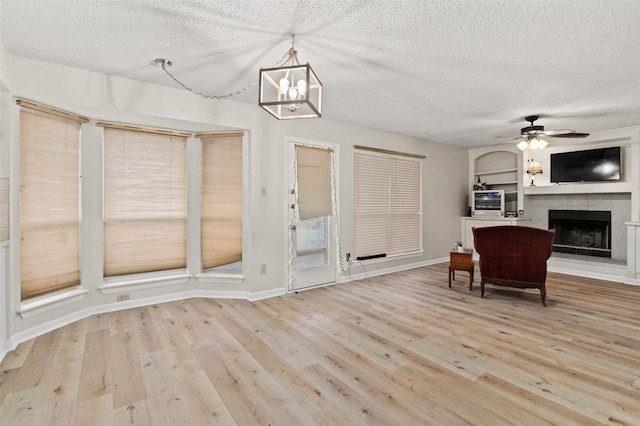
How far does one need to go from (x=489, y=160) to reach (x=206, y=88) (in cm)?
614

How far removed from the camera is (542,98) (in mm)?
3643

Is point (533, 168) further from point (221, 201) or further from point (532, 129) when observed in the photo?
point (221, 201)

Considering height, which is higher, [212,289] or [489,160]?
[489,160]

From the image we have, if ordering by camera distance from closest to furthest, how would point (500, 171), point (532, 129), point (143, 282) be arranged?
1. point (143, 282)
2. point (532, 129)
3. point (500, 171)

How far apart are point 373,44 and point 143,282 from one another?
3.60m

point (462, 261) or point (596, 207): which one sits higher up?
point (596, 207)

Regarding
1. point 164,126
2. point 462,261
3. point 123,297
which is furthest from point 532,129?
point 123,297

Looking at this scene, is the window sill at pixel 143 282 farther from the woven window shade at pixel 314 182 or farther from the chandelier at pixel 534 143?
the chandelier at pixel 534 143

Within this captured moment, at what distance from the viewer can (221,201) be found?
160 inches

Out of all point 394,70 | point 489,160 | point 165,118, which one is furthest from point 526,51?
point 489,160

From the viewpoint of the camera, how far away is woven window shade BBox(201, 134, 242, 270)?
404 cm

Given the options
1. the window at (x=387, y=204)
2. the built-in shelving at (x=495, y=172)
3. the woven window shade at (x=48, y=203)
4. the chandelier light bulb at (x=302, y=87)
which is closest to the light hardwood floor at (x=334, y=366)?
the woven window shade at (x=48, y=203)

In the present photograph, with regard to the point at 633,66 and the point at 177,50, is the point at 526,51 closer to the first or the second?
the point at 633,66

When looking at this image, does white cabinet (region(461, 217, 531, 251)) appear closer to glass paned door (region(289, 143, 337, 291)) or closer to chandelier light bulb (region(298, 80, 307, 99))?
glass paned door (region(289, 143, 337, 291))
